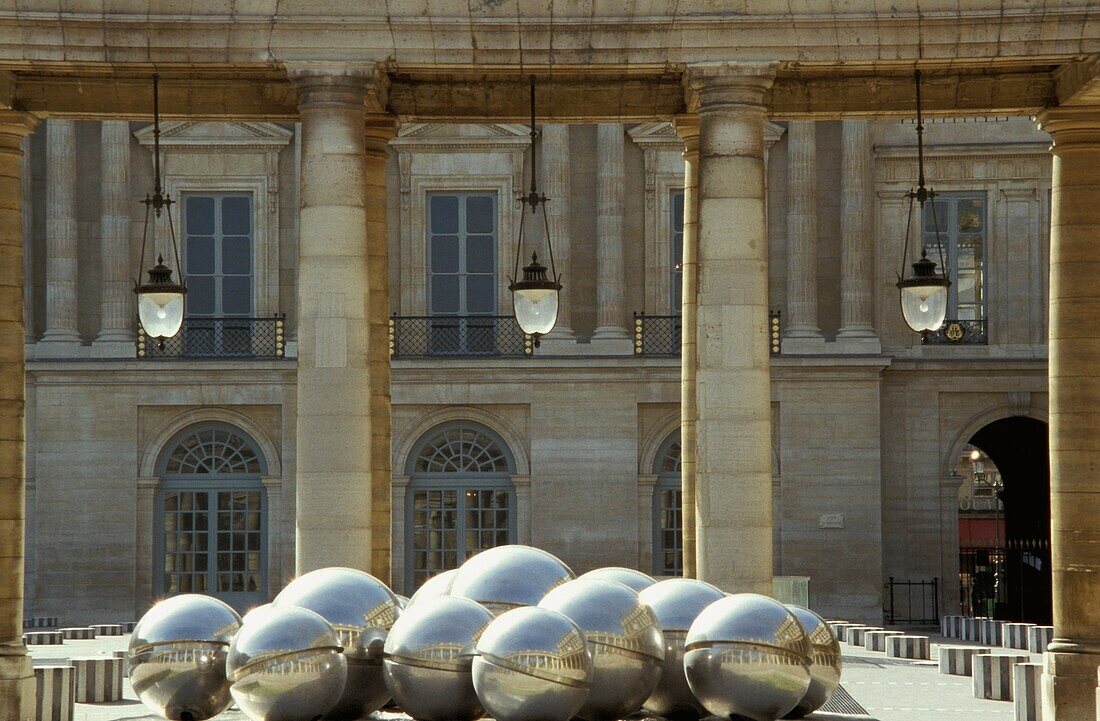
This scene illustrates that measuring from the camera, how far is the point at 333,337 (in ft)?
57.4

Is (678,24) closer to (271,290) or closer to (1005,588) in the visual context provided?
(271,290)

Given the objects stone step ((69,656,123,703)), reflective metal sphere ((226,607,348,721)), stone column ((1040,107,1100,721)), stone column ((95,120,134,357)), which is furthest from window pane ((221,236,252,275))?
reflective metal sphere ((226,607,348,721))

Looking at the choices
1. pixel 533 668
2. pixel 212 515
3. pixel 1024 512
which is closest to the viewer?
pixel 533 668

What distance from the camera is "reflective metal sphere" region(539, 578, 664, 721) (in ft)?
41.9

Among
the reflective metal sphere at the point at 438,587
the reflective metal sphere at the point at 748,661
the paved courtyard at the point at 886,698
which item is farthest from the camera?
the paved courtyard at the point at 886,698

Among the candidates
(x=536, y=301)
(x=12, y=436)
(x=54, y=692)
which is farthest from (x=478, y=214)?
(x=54, y=692)

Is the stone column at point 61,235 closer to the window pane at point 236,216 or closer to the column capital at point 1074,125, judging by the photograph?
the window pane at point 236,216

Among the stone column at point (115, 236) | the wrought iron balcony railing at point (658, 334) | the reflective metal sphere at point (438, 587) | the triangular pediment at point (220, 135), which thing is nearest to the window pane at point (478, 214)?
the wrought iron balcony railing at point (658, 334)

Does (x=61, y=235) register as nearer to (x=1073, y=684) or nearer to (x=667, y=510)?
(x=667, y=510)

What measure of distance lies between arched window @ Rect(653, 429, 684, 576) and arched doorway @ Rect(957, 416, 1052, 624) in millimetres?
6592

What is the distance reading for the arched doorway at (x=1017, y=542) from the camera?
4101 cm

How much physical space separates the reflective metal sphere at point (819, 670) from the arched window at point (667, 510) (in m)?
27.9

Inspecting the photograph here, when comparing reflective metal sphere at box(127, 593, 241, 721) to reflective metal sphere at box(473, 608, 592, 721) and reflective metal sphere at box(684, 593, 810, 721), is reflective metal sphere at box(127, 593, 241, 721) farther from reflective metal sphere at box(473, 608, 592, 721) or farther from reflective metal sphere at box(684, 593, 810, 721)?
reflective metal sphere at box(684, 593, 810, 721)

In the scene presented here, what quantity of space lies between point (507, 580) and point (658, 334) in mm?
28978
